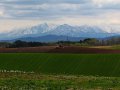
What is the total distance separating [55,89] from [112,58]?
34.3 meters

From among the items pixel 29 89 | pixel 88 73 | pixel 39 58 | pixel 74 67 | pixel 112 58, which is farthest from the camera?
pixel 39 58

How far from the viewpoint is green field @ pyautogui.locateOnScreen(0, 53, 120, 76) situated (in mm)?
54444

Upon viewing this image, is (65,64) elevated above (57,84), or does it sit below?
below

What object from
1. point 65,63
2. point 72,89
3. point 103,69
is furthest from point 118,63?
point 72,89

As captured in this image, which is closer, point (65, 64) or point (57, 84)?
point (57, 84)

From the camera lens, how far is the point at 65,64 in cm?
6028

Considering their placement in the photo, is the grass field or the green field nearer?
the grass field

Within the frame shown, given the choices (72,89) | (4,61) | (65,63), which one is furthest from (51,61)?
(72,89)

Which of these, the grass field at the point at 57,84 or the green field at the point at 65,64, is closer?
the grass field at the point at 57,84

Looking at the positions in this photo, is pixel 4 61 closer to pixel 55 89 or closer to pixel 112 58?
pixel 112 58

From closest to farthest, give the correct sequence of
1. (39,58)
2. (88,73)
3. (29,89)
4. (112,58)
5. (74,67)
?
(29,89), (88,73), (74,67), (112,58), (39,58)

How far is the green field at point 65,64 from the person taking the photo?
179 ft

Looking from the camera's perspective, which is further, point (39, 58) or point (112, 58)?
point (39, 58)

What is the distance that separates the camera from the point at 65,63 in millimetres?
60938
